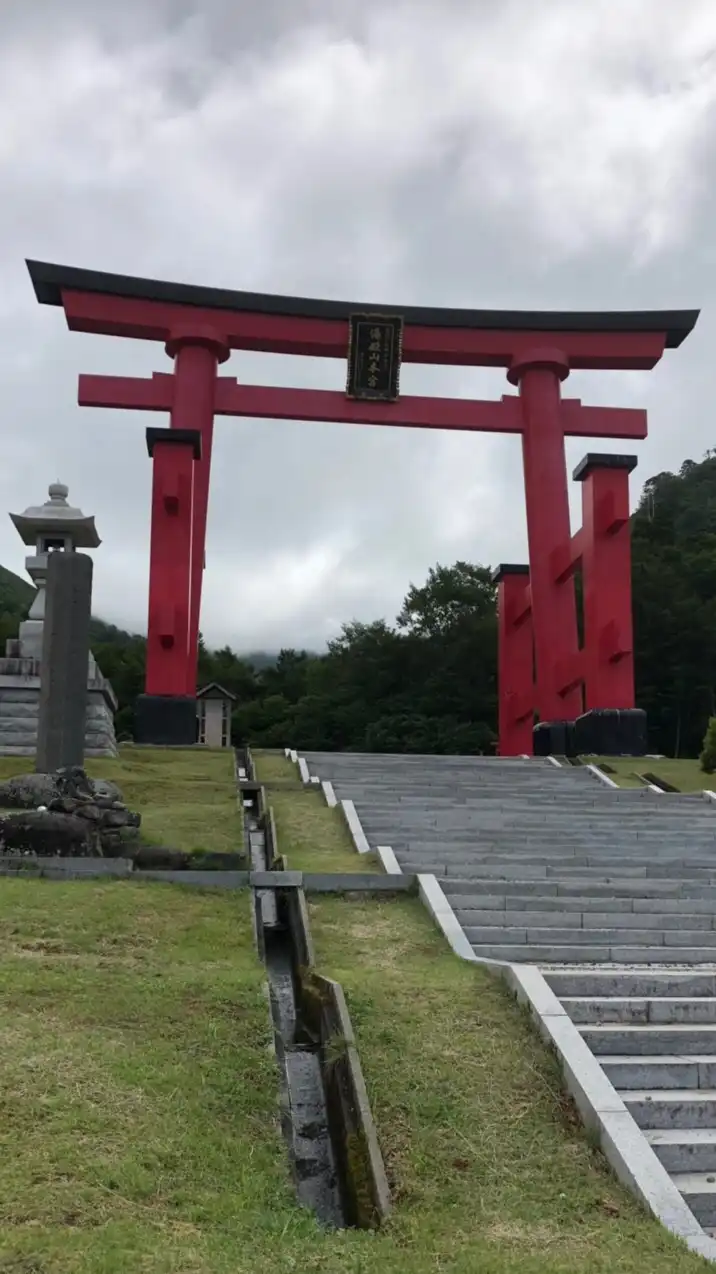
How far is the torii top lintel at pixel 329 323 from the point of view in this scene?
16781 mm

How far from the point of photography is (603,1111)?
3.96 meters

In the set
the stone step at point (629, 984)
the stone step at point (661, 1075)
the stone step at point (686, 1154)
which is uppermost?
the stone step at point (629, 984)

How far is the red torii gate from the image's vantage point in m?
16.5

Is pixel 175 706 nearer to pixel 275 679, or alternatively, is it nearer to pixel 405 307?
pixel 405 307

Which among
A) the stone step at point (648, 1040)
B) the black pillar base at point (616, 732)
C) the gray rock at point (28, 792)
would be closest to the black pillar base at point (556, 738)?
the black pillar base at point (616, 732)

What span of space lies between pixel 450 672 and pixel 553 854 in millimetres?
21255

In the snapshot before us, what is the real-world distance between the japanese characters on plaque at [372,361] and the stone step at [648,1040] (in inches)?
541

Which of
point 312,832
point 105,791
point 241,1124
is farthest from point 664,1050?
point 105,791

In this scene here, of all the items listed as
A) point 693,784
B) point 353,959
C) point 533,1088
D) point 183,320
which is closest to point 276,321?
point 183,320

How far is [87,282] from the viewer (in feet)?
54.6

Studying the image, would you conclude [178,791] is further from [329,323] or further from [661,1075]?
[329,323]

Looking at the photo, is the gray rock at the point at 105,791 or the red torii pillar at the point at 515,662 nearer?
the gray rock at the point at 105,791

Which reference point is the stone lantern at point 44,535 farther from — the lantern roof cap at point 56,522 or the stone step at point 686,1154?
the stone step at point 686,1154

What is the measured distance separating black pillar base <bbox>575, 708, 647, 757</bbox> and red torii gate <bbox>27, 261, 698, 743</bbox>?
117cm
